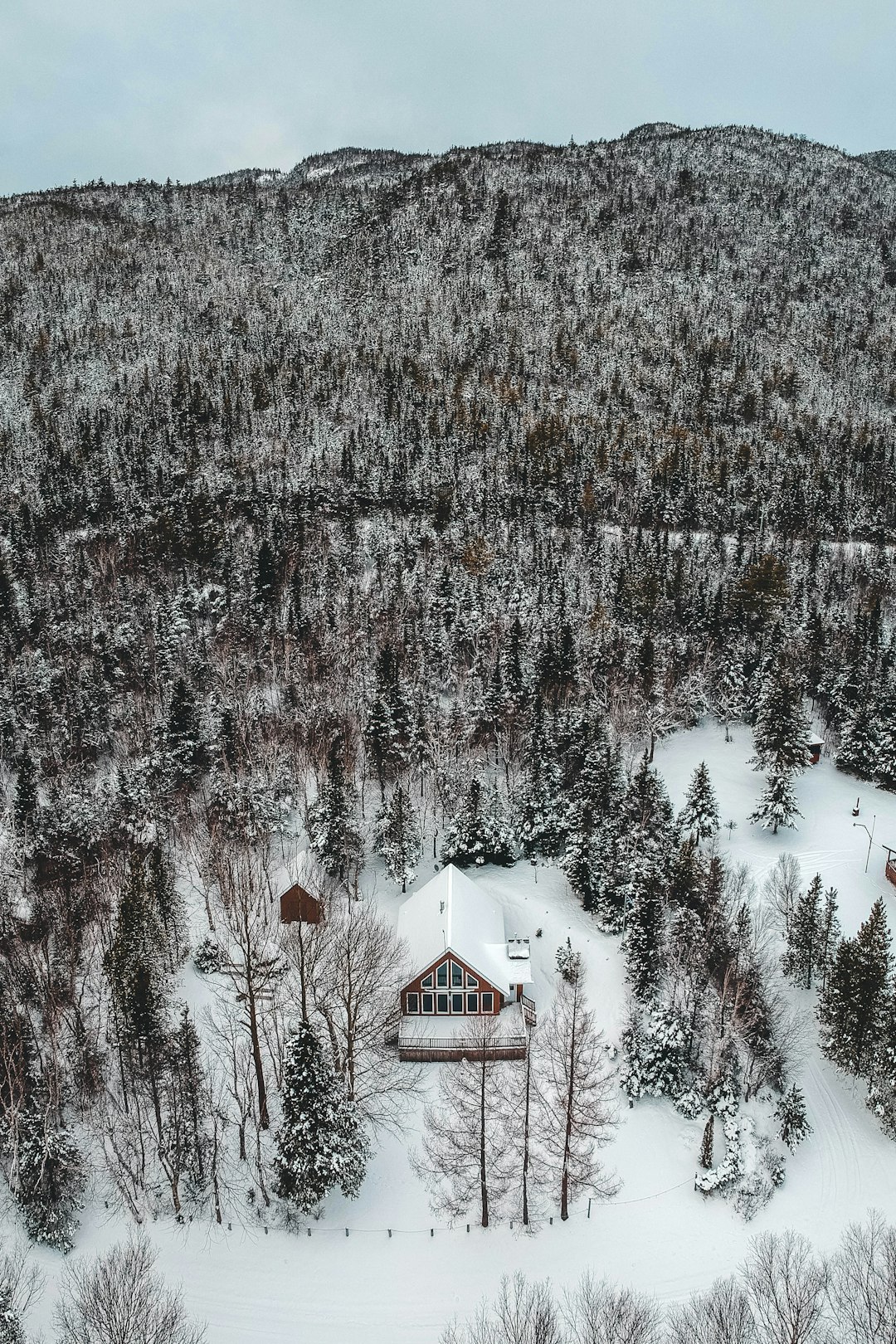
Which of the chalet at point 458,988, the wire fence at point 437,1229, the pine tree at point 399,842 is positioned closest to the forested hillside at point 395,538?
the pine tree at point 399,842

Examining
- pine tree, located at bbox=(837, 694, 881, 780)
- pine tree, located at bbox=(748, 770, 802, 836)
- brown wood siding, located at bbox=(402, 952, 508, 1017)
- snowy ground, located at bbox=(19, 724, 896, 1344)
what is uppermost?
pine tree, located at bbox=(837, 694, 881, 780)

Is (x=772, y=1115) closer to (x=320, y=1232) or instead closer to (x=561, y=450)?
(x=320, y=1232)

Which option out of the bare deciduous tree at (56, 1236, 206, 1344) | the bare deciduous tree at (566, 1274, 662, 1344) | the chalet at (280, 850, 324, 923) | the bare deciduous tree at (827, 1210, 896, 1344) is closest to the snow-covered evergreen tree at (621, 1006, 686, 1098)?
the bare deciduous tree at (827, 1210, 896, 1344)

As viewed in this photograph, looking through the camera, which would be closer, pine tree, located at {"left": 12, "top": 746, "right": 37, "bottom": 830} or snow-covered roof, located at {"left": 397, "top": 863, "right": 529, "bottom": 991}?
snow-covered roof, located at {"left": 397, "top": 863, "right": 529, "bottom": 991}

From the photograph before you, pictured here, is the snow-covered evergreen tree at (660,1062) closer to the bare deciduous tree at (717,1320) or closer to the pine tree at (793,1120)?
the pine tree at (793,1120)

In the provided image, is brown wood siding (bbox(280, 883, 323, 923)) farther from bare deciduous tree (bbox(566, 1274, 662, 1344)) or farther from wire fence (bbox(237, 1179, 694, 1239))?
bare deciduous tree (bbox(566, 1274, 662, 1344))

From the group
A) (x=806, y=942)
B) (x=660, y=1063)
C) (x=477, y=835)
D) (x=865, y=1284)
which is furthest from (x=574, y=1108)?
(x=477, y=835)

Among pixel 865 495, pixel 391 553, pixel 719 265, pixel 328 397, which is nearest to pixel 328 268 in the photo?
pixel 328 397
